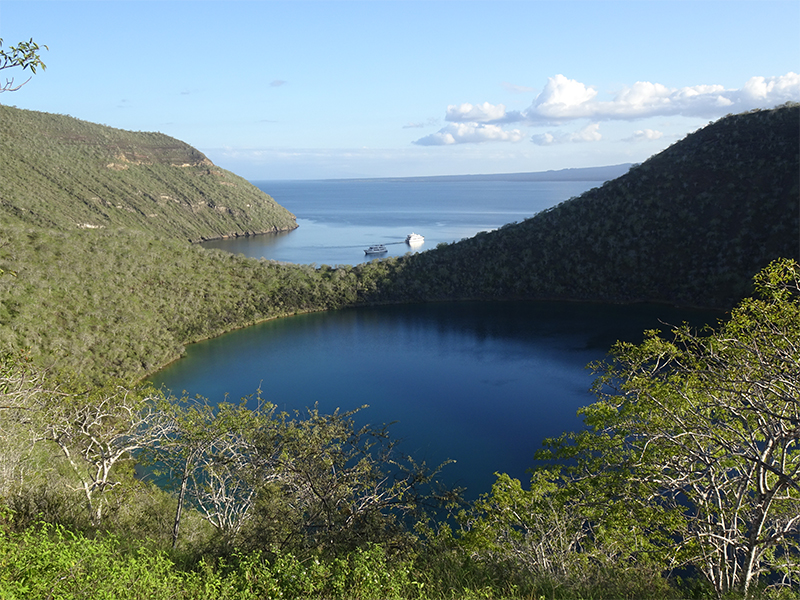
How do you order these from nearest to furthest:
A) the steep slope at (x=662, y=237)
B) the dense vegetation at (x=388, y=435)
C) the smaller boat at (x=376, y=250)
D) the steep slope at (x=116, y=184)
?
the dense vegetation at (x=388, y=435)
the steep slope at (x=662, y=237)
the steep slope at (x=116, y=184)
the smaller boat at (x=376, y=250)

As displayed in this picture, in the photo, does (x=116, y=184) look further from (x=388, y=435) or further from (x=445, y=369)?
(x=388, y=435)

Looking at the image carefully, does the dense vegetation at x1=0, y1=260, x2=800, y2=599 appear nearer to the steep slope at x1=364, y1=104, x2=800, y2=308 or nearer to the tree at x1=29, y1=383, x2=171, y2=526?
the tree at x1=29, y1=383, x2=171, y2=526

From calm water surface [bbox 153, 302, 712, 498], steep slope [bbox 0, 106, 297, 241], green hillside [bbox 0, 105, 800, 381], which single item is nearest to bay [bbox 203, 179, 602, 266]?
steep slope [bbox 0, 106, 297, 241]

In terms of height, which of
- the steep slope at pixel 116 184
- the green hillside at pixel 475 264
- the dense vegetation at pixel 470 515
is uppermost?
the steep slope at pixel 116 184

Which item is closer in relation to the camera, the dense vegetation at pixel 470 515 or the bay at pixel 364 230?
the dense vegetation at pixel 470 515

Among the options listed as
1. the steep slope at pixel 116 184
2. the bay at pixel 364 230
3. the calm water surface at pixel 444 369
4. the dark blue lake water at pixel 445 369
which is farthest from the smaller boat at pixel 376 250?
the steep slope at pixel 116 184

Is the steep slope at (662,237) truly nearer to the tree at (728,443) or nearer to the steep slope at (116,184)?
the tree at (728,443)
